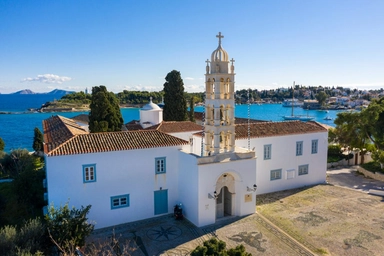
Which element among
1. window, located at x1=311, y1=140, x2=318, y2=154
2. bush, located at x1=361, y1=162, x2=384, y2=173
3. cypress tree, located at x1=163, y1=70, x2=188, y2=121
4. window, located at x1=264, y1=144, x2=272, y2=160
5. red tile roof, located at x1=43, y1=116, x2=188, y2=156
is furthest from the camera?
cypress tree, located at x1=163, y1=70, x2=188, y2=121

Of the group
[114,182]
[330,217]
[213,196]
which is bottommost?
[330,217]

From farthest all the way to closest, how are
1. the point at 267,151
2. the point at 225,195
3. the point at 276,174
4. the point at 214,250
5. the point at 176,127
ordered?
the point at 176,127 < the point at 276,174 < the point at 267,151 < the point at 225,195 < the point at 214,250

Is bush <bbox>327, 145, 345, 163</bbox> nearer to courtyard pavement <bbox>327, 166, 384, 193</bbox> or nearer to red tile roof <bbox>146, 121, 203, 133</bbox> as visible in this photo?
courtyard pavement <bbox>327, 166, 384, 193</bbox>

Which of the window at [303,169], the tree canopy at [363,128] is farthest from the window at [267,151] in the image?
the tree canopy at [363,128]

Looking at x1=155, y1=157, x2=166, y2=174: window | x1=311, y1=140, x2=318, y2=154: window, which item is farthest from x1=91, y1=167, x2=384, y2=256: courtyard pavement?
x1=311, y1=140, x2=318, y2=154: window

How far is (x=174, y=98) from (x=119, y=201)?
20.2m

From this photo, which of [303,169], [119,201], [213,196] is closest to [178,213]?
[213,196]

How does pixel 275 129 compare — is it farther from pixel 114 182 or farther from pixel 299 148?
pixel 114 182

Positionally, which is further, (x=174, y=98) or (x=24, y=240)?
(x=174, y=98)

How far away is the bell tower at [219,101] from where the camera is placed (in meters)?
18.5

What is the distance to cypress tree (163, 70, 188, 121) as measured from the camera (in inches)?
1447

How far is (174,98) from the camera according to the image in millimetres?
36781

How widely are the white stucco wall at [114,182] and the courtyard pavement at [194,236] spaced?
0.81 meters

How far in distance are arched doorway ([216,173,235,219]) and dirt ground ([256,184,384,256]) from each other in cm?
229
